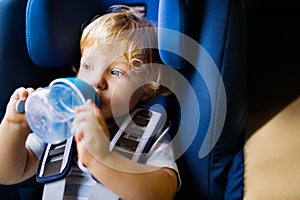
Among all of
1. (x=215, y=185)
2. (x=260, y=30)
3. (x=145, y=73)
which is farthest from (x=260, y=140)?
(x=260, y=30)

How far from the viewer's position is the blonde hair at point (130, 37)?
105 cm

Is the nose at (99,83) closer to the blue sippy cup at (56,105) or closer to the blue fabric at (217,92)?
the blue sippy cup at (56,105)

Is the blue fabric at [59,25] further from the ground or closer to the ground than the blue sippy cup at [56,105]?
further from the ground

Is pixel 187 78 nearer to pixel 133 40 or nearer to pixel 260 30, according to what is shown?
pixel 133 40

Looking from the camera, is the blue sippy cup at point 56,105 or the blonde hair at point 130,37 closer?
the blue sippy cup at point 56,105

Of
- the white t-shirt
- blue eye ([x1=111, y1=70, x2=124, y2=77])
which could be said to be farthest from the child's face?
the white t-shirt

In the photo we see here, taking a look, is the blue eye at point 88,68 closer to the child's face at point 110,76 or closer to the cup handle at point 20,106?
the child's face at point 110,76

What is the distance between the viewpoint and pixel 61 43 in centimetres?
111

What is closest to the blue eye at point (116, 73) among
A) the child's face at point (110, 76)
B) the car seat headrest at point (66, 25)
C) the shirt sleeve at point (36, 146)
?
the child's face at point (110, 76)

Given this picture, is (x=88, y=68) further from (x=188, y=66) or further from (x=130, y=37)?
(x=188, y=66)

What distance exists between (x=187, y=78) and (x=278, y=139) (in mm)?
245

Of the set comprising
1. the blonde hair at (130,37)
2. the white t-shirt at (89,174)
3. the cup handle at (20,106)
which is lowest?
the white t-shirt at (89,174)

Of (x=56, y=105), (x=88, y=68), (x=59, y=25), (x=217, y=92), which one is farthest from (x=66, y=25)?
(x=217, y=92)

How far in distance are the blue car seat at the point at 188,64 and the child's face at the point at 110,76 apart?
0.30 feet
